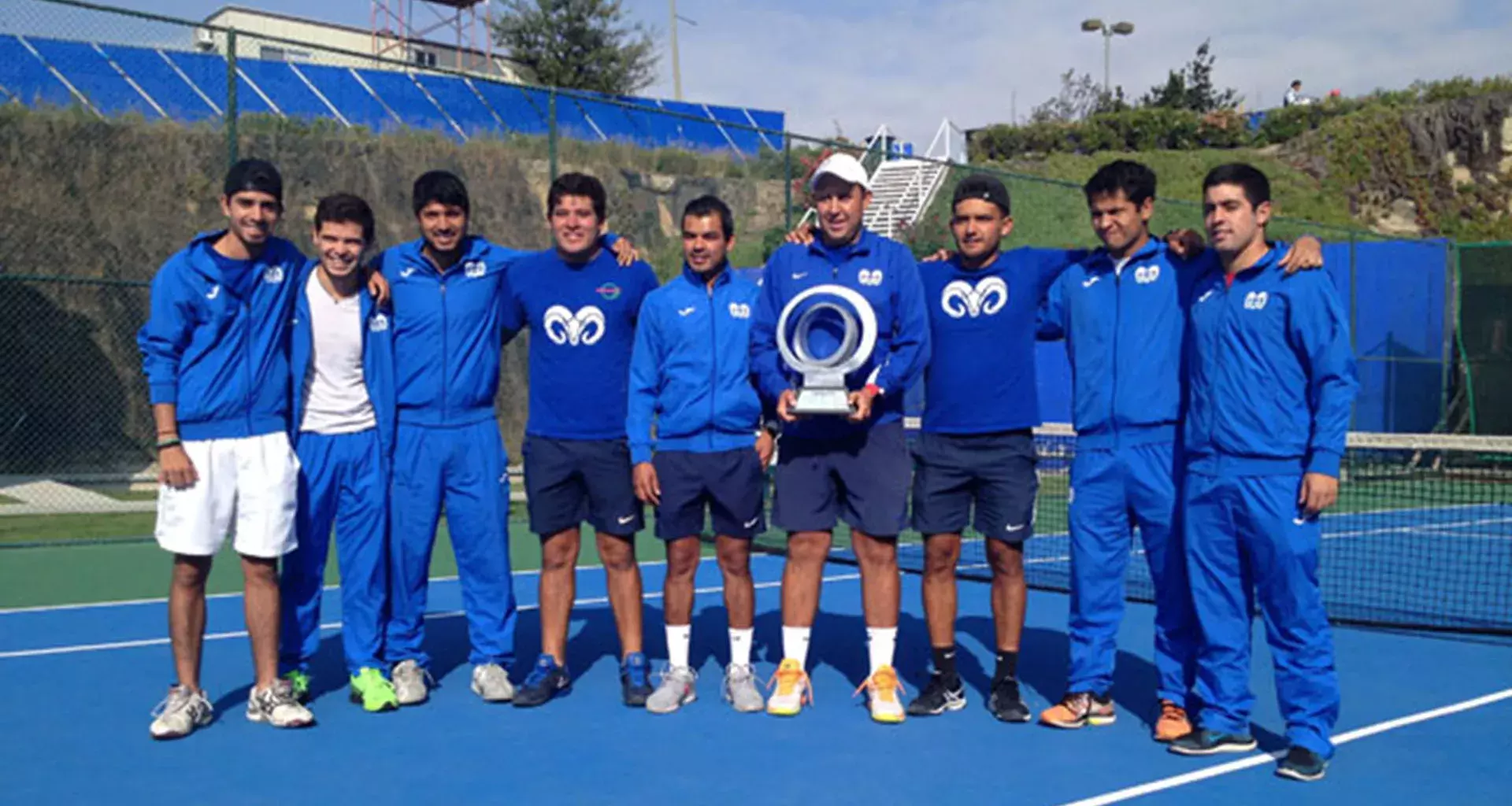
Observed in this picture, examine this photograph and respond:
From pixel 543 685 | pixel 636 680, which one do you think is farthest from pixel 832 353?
pixel 543 685

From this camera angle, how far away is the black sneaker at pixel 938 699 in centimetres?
599

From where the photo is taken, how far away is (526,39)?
128 ft

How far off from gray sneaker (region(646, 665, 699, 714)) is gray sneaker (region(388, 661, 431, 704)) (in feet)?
3.30

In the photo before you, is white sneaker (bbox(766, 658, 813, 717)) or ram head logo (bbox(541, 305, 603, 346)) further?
ram head logo (bbox(541, 305, 603, 346))

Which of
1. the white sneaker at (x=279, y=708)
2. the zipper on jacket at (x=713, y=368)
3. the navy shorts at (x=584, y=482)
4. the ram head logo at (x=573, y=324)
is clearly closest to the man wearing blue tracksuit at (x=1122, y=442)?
the zipper on jacket at (x=713, y=368)

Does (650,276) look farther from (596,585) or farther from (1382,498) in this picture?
(1382,498)

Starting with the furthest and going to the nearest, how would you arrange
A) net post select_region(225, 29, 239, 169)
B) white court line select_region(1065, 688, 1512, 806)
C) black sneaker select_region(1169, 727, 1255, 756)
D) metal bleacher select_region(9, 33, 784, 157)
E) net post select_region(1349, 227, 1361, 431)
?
net post select_region(1349, 227, 1361, 431) < metal bleacher select_region(9, 33, 784, 157) < net post select_region(225, 29, 239, 169) < black sneaker select_region(1169, 727, 1255, 756) < white court line select_region(1065, 688, 1512, 806)

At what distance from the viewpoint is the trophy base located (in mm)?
5586

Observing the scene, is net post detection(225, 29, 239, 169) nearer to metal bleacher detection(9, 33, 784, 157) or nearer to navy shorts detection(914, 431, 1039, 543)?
metal bleacher detection(9, 33, 784, 157)

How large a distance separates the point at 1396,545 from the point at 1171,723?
7.65 meters

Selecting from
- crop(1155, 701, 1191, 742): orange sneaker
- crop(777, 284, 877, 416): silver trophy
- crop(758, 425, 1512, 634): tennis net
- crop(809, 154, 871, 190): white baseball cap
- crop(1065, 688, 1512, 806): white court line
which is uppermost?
crop(809, 154, 871, 190): white baseball cap

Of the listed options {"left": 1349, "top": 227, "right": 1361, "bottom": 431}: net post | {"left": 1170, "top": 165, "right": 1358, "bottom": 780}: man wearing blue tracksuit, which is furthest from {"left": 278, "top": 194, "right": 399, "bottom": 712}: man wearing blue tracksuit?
{"left": 1349, "top": 227, "right": 1361, "bottom": 431}: net post

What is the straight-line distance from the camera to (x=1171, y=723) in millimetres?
5539

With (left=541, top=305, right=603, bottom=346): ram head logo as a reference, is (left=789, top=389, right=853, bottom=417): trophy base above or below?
below
